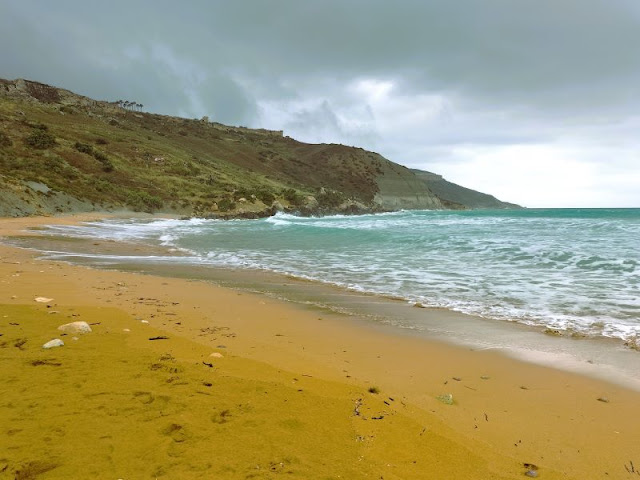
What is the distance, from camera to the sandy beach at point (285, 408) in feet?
7.22

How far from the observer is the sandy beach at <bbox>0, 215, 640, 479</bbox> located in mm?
2201

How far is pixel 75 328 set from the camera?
431cm

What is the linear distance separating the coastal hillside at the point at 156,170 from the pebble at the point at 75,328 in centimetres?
2581

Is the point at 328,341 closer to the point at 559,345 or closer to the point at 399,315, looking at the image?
the point at 399,315

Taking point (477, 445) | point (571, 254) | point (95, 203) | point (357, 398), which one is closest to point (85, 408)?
point (357, 398)

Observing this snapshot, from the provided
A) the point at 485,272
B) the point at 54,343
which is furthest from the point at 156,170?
the point at 54,343

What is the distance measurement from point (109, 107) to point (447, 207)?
92430 mm

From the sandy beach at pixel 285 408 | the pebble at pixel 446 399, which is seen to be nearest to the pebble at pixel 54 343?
the sandy beach at pixel 285 408

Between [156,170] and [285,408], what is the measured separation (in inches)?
2090

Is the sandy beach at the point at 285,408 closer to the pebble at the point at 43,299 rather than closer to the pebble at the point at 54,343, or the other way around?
the pebble at the point at 54,343

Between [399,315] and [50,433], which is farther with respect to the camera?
[399,315]

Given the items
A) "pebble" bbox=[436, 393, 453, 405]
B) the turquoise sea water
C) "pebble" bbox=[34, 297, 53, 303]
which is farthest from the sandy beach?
the turquoise sea water

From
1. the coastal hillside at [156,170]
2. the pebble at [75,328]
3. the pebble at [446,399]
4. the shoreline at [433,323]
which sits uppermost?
the coastal hillside at [156,170]

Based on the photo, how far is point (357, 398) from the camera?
314 cm
